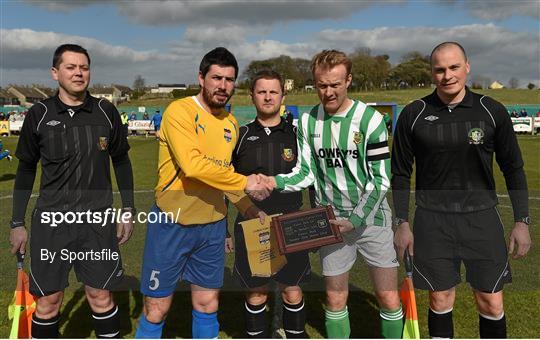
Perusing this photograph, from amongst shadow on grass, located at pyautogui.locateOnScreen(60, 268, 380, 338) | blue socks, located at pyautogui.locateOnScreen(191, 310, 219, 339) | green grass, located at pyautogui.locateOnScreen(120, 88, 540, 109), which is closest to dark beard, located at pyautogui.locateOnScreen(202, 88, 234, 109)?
blue socks, located at pyautogui.locateOnScreen(191, 310, 219, 339)

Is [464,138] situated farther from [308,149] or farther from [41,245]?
[41,245]

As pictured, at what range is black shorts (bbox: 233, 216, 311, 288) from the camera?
3.72m

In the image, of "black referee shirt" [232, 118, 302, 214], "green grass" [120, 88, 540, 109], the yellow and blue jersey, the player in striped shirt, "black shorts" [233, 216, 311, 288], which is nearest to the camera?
the yellow and blue jersey

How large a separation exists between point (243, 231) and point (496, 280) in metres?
1.80

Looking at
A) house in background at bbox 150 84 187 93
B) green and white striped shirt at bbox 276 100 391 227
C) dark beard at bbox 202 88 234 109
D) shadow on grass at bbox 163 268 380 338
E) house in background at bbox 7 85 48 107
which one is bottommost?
shadow on grass at bbox 163 268 380 338

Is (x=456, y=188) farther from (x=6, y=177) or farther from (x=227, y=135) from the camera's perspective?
(x=6, y=177)

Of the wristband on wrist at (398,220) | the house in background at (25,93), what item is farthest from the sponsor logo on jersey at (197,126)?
the house in background at (25,93)

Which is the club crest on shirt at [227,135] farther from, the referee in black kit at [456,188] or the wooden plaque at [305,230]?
the referee in black kit at [456,188]

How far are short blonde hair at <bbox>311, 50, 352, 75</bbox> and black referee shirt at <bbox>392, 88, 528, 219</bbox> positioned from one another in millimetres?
531

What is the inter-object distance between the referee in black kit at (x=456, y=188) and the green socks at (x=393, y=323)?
0.26m

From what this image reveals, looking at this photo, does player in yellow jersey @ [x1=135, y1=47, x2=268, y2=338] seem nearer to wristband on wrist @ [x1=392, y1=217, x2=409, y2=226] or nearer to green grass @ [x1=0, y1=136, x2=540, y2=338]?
green grass @ [x1=0, y1=136, x2=540, y2=338]

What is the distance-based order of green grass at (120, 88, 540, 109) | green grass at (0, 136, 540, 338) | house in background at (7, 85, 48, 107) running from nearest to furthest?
green grass at (0, 136, 540, 338)
green grass at (120, 88, 540, 109)
house in background at (7, 85, 48, 107)

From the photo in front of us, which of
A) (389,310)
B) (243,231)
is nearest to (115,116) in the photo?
(243,231)

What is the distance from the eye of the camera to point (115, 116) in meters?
3.46
